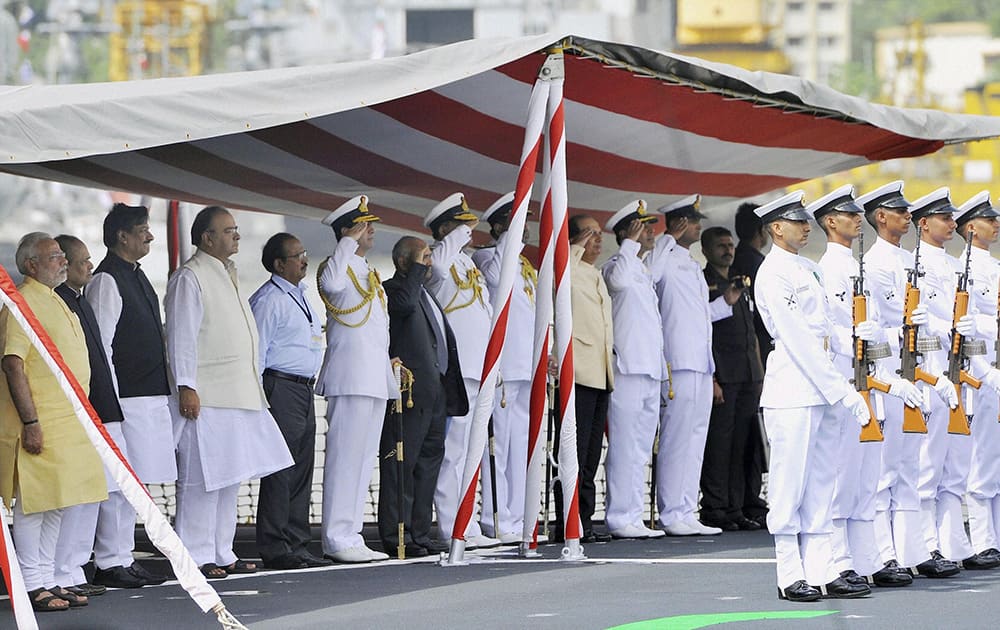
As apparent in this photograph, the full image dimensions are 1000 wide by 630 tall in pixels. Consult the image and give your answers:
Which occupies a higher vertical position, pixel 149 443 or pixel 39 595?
pixel 149 443

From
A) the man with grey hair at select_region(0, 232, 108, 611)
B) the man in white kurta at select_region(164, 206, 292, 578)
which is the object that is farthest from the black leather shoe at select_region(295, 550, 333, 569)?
the man with grey hair at select_region(0, 232, 108, 611)

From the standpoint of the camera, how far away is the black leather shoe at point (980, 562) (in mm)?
7059

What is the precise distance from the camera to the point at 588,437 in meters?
8.33

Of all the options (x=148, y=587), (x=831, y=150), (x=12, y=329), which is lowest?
(x=148, y=587)

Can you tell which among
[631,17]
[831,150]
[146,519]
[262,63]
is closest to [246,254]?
[262,63]

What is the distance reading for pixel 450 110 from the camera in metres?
7.51

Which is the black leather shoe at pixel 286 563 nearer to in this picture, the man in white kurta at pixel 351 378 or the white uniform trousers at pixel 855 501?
the man in white kurta at pixel 351 378

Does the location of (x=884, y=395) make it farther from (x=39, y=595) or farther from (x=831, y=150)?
(x=39, y=595)

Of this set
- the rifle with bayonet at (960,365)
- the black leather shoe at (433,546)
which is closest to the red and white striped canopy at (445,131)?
the rifle with bayonet at (960,365)

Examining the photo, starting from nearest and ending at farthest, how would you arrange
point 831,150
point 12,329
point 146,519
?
1. point 146,519
2. point 12,329
3. point 831,150

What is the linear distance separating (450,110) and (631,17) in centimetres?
4712

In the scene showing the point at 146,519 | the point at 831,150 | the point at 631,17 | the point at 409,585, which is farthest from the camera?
the point at 631,17

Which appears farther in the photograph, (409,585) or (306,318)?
(306,318)

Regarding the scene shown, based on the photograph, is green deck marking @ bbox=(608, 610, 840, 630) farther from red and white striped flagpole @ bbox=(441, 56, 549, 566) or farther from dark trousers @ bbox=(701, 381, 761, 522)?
dark trousers @ bbox=(701, 381, 761, 522)
